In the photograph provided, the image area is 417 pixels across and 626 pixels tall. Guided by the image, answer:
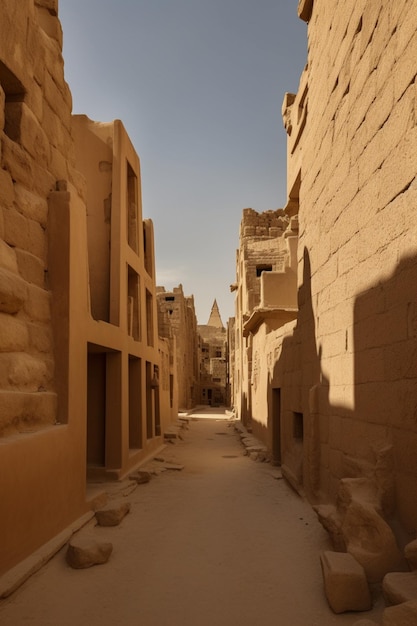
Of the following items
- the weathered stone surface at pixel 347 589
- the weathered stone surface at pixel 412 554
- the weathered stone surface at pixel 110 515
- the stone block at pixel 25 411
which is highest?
the stone block at pixel 25 411

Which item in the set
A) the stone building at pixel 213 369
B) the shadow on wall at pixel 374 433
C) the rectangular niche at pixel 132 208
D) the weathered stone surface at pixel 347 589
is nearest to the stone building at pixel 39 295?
the weathered stone surface at pixel 347 589

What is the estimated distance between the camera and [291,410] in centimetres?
752

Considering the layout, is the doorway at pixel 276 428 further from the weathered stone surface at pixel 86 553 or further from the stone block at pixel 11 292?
the stone block at pixel 11 292

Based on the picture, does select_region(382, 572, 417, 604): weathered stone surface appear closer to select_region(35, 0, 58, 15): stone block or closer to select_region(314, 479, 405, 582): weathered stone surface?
select_region(314, 479, 405, 582): weathered stone surface

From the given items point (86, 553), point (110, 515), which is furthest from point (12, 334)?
point (110, 515)

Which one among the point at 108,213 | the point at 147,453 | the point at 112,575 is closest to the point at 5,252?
the point at 112,575

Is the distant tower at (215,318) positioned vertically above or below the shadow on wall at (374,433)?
above

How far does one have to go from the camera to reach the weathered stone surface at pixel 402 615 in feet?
7.59

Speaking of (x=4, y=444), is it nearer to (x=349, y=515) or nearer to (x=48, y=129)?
(x=349, y=515)

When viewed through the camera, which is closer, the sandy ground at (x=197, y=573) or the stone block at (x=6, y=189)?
the sandy ground at (x=197, y=573)

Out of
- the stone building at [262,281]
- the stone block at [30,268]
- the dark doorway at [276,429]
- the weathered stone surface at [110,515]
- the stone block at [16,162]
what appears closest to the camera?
the stone block at [16,162]

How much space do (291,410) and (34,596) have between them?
4961 mm

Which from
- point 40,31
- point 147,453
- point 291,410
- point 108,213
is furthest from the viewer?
point 147,453

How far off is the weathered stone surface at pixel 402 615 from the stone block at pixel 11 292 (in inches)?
136
